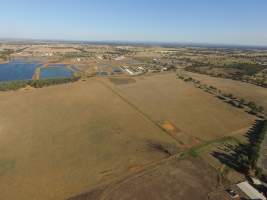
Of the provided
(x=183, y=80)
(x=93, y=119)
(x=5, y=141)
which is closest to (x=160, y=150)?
(x=93, y=119)

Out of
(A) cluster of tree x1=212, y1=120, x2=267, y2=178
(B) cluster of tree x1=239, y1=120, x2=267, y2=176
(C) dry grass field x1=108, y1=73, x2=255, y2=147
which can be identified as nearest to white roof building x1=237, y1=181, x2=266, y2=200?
(A) cluster of tree x1=212, y1=120, x2=267, y2=178

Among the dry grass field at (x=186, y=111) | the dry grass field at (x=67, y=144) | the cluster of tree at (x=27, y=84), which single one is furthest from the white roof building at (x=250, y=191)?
the cluster of tree at (x=27, y=84)

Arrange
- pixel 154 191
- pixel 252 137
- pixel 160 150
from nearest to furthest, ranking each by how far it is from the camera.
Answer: pixel 154 191 < pixel 160 150 < pixel 252 137

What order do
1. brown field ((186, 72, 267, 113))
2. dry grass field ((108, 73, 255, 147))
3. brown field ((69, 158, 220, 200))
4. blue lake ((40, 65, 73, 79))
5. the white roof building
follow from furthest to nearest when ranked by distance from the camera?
blue lake ((40, 65, 73, 79))
brown field ((186, 72, 267, 113))
dry grass field ((108, 73, 255, 147))
the white roof building
brown field ((69, 158, 220, 200))

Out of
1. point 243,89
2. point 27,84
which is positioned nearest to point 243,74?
point 243,89

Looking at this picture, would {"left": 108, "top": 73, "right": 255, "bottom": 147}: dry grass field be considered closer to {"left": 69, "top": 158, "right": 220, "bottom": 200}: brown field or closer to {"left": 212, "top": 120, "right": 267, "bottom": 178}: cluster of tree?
{"left": 212, "top": 120, "right": 267, "bottom": 178}: cluster of tree

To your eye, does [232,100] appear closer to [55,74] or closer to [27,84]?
[27,84]

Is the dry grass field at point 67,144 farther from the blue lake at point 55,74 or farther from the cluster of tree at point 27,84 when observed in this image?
the blue lake at point 55,74

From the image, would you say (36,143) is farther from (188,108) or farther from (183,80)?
(183,80)
